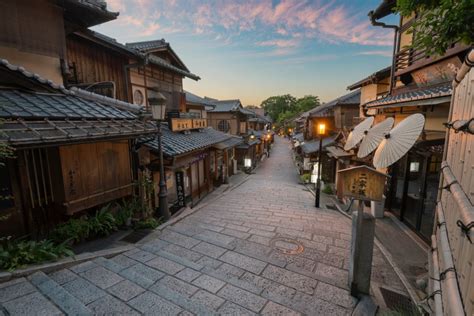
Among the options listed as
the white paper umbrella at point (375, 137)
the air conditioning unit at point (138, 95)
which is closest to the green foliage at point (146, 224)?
the white paper umbrella at point (375, 137)

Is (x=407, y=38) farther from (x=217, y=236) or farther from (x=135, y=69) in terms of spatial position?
(x=135, y=69)

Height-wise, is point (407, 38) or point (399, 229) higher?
point (407, 38)

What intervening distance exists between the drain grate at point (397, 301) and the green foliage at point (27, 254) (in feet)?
23.1

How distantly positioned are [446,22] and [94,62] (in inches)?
478

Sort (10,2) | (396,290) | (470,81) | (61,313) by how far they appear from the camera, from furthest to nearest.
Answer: (10,2) → (396,290) → (61,313) → (470,81)

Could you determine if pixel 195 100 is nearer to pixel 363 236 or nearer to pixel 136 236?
pixel 136 236

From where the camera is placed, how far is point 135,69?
38.4ft

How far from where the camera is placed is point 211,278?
4.70 meters

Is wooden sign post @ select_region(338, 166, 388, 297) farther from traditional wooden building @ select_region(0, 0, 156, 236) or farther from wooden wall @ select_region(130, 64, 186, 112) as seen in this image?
wooden wall @ select_region(130, 64, 186, 112)

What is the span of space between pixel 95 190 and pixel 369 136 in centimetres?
876

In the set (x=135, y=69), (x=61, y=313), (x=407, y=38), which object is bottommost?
(x=61, y=313)

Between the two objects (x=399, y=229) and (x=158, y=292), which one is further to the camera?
(x=399, y=229)

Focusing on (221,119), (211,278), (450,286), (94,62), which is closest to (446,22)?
(450,286)

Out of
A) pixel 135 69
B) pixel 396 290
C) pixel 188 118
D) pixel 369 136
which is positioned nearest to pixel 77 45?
pixel 135 69
